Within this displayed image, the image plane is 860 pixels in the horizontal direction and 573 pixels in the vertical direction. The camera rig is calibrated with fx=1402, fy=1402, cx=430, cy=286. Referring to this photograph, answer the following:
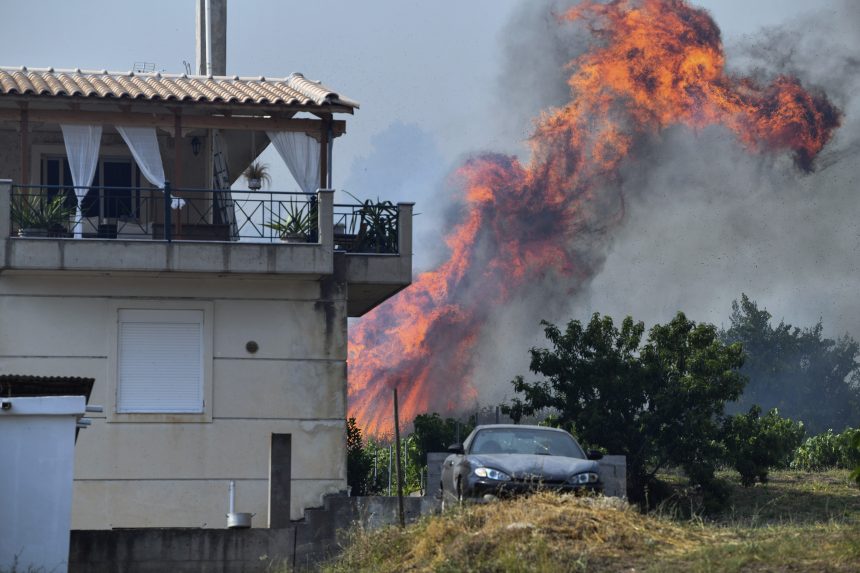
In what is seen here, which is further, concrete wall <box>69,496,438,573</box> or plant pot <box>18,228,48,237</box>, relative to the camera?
plant pot <box>18,228,48,237</box>

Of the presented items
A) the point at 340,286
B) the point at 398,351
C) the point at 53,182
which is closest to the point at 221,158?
the point at 53,182

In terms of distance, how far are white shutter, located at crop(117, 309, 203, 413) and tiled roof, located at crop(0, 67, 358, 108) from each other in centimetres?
406

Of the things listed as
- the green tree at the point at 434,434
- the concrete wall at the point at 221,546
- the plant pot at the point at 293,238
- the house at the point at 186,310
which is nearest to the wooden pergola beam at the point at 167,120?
Result: the house at the point at 186,310

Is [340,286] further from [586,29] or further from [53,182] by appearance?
[586,29]

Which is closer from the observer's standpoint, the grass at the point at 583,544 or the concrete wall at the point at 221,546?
the grass at the point at 583,544

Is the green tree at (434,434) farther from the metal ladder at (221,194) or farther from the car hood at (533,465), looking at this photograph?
the car hood at (533,465)

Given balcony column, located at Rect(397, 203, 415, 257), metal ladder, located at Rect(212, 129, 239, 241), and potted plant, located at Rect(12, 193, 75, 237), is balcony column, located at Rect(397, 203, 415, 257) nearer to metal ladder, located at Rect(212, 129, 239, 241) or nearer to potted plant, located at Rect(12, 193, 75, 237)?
metal ladder, located at Rect(212, 129, 239, 241)

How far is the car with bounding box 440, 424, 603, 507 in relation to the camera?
19.1 meters

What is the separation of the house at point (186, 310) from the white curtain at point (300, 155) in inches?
1.2

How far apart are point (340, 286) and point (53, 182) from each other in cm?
704

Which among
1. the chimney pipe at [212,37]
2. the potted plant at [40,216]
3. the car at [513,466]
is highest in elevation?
the chimney pipe at [212,37]

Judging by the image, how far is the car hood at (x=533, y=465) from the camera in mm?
19203

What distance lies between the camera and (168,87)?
27.2 metres

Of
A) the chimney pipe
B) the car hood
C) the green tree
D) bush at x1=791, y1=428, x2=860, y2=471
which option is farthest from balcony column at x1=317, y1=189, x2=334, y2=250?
bush at x1=791, y1=428, x2=860, y2=471
